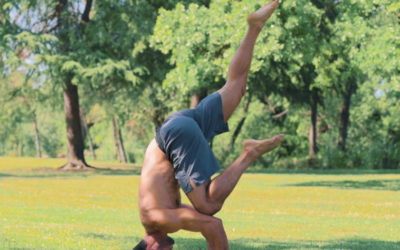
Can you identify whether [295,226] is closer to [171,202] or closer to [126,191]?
[171,202]

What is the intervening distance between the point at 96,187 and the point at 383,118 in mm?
32305

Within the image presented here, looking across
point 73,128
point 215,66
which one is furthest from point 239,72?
point 73,128

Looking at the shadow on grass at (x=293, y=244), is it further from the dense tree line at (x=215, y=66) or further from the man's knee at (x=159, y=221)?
the dense tree line at (x=215, y=66)

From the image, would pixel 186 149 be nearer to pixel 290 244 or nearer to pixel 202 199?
pixel 202 199

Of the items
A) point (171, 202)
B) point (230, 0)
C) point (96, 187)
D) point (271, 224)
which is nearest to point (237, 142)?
point (230, 0)

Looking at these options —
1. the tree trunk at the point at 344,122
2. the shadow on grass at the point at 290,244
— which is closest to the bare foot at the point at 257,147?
the shadow on grass at the point at 290,244

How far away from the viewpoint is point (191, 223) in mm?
5539

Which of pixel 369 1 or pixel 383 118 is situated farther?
pixel 383 118

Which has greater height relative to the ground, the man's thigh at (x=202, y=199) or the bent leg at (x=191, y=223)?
the man's thigh at (x=202, y=199)

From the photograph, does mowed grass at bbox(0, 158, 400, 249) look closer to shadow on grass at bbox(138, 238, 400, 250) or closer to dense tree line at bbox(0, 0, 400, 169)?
shadow on grass at bbox(138, 238, 400, 250)

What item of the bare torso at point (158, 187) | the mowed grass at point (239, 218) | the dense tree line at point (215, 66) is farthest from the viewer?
the dense tree line at point (215, 66)

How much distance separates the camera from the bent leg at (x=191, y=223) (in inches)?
217

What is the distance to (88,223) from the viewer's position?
13469 millimetres

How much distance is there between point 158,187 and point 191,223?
1.33ft
